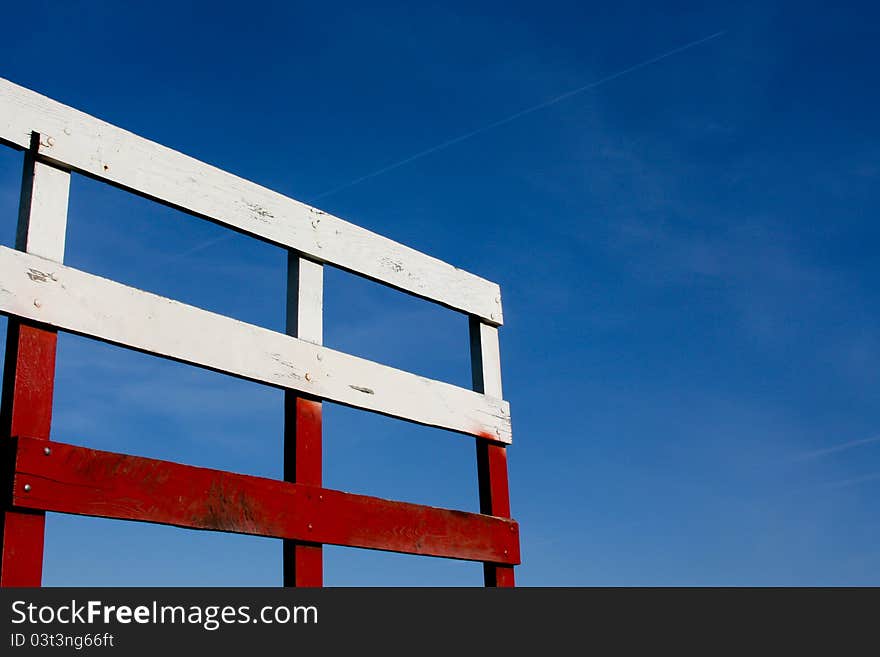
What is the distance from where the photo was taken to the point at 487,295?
4996 mm

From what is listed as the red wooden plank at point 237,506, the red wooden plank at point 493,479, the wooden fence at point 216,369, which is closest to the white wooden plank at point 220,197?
the wooden fence at point 216,369

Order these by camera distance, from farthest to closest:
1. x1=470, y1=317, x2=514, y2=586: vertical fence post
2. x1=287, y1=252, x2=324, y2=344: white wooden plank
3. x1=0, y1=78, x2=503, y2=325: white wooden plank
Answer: x1=470, y1=317, x2=514, y2=586: vertical fence post
x1=287, y1=252, x2=324, y2=344: white wooden plank
x1=0, y1=78, x2=503, y2=325: white wooden plank

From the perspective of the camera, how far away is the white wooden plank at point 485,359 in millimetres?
4824

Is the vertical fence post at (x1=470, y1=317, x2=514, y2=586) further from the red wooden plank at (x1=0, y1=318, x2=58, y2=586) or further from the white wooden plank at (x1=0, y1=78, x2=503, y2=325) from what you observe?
the red wooden plank at (x1=0, y1=318, x2=58, y2=586)

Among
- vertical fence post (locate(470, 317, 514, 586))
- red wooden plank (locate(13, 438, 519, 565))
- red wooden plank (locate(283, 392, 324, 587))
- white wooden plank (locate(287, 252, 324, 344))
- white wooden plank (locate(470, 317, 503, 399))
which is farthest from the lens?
white wooden plank (locate(470, 317, 503, 399))

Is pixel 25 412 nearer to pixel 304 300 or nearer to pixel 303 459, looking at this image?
pixel 303 459

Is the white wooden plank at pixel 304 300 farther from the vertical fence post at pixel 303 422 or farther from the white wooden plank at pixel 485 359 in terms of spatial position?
the white wooden plank at pixel 485 359

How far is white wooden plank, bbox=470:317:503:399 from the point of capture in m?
4.82

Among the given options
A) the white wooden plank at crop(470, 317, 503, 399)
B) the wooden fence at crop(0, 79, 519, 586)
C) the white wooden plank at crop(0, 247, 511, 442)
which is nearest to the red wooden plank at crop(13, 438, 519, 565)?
the wooden fence at crop(0, 79, 519, 586)

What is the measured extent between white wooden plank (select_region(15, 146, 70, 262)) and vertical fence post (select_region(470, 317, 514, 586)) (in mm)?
2008

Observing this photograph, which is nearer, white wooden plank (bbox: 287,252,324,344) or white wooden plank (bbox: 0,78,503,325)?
white wooden plank (bbox: 0,78,503,325)

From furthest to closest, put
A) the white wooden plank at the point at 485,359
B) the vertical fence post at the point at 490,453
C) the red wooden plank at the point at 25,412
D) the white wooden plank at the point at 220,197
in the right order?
1. the white wooden plank at the point at 485,359
2. the vertical fence post at the point at 490,453
3. the white wooden plank at the point at 220,197
4. the red wooden plank at the point at 25,412

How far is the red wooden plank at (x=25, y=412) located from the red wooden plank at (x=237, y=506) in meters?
0.06
